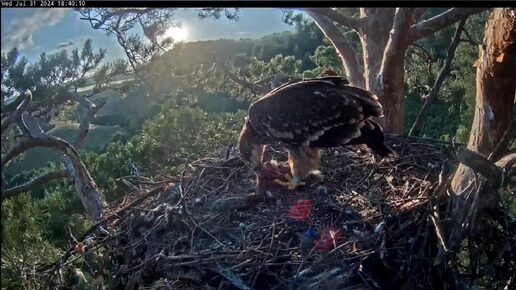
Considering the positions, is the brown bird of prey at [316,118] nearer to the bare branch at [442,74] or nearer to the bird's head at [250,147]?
the bird's head at [250,147]

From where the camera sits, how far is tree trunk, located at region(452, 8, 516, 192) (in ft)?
9.67

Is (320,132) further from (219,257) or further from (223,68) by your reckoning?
(223,68)

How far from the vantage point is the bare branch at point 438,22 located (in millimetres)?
3719

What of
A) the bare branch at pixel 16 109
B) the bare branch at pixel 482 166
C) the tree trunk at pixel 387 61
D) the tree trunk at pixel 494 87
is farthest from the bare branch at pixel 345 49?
the bare branch at pixel 16 109

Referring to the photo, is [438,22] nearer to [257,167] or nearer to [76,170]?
[257,167]

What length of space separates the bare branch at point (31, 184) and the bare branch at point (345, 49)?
2.84m

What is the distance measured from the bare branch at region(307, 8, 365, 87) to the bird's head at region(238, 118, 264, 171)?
6.65ft

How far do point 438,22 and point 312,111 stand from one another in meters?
1.12

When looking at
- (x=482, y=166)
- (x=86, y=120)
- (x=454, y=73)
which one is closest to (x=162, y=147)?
(x=86, y=120)

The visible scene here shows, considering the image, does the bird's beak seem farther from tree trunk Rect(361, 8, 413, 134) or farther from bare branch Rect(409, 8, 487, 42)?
bare branch Rect(409, 8, 487, 42)

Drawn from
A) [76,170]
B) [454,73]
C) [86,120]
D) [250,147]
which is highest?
[250,147]

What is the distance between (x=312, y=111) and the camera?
3.82 metres

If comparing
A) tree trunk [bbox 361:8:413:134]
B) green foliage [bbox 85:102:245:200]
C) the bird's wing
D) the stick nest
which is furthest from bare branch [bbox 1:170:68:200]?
tree trunk [bbox 361:8:413:134]

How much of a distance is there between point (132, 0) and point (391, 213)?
213 centimetres
